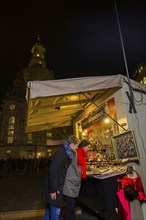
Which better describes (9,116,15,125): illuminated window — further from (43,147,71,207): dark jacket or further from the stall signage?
(43,147,71,207): dark jacket

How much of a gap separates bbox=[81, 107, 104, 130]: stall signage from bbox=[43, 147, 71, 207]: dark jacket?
245cm

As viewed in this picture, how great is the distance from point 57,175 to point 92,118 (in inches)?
143

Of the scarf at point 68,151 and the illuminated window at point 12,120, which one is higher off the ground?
the illuminated window at point 12,120

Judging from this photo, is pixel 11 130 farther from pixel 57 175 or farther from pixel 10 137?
pixel 57 175

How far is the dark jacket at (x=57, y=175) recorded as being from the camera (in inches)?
126

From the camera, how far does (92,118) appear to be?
21.4 ft

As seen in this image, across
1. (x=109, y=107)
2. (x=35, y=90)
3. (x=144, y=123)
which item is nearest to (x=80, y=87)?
(x=35, y=90)

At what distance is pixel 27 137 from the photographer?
44812 millimetres

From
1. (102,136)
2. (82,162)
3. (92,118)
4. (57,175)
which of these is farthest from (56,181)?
(92,118)

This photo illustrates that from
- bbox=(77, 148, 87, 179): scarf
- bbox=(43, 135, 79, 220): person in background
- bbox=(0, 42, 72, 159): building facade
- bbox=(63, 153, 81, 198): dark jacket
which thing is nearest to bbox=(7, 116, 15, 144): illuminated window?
bbox=(0, 42, 72, 159): building facade

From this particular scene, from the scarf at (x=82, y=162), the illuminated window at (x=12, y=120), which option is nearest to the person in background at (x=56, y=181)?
the scarf at (x=82, y=162)

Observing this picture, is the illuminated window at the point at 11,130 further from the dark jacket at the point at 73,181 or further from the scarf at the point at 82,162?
the dark jacket at the point at 73,181

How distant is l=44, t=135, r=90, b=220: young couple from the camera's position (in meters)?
3.22

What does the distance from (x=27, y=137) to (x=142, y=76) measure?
1358 inches
